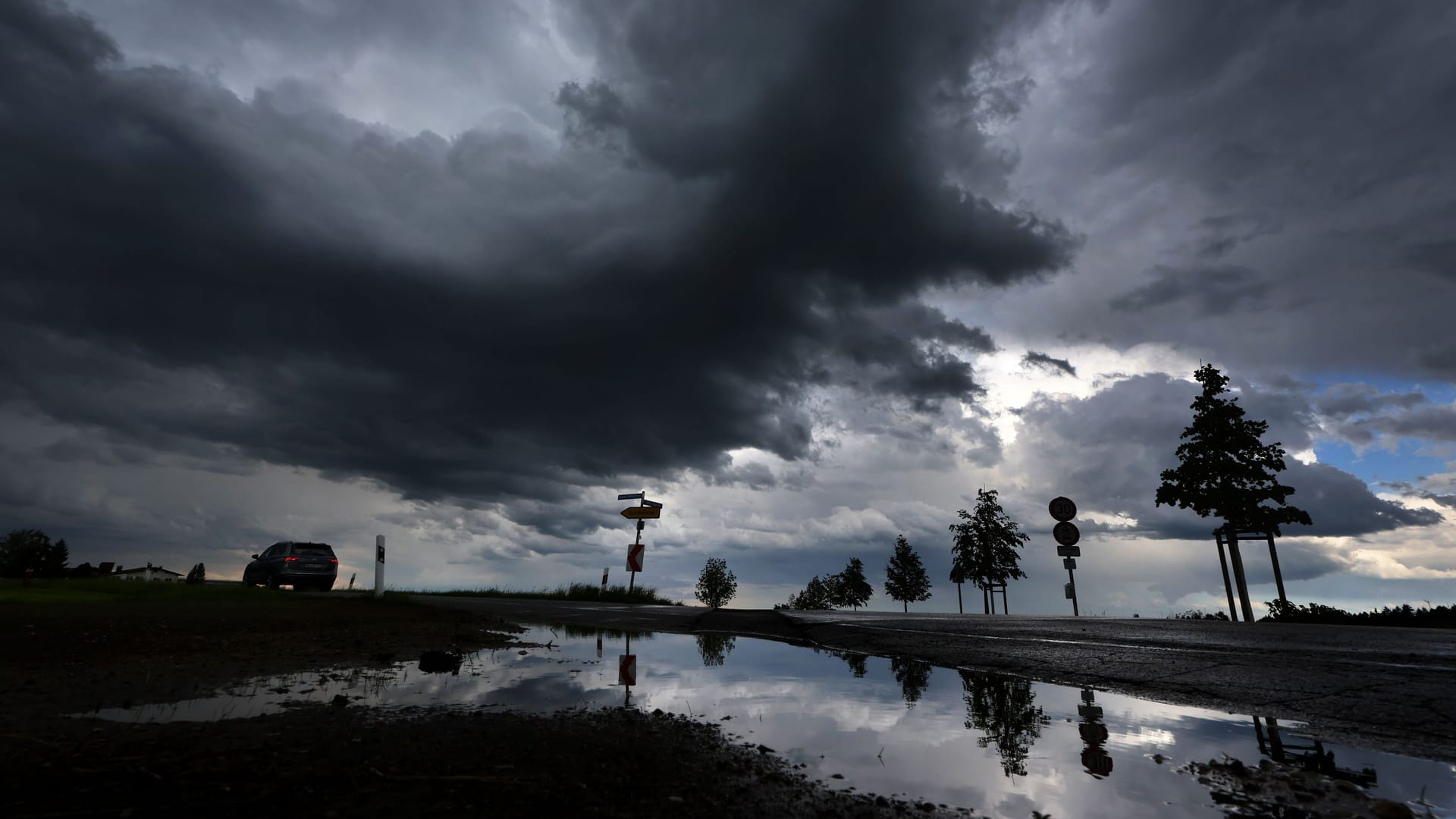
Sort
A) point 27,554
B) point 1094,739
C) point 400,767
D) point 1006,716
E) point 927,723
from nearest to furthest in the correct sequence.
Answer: point 400,767
point 1094,739
point 927,723
point 1006,716
point 27,554

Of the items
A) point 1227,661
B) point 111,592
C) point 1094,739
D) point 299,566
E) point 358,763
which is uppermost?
point 299,566

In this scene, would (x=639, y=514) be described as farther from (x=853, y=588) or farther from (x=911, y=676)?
(x=853, y=588)

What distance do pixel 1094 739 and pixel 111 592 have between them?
18298mm

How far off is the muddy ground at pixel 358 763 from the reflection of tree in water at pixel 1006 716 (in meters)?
1.10

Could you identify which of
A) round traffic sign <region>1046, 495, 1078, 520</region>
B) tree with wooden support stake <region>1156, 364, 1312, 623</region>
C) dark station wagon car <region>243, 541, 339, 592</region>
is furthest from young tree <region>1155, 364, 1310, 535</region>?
dark station wagon car <region>243, 541, 339, 592</region>

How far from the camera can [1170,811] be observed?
8.93 ft

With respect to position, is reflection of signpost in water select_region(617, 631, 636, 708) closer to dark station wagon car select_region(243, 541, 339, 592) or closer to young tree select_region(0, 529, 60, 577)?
dark station wagon car select_region(243, 541, 339, 592)

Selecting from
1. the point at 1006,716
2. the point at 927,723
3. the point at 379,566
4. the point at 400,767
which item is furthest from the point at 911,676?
the point at 379,566

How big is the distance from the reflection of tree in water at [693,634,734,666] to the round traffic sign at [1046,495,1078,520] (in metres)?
13.4

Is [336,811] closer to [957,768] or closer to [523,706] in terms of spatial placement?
[523,706]

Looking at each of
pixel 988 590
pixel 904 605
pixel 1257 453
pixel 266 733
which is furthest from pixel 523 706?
pixel 904 605

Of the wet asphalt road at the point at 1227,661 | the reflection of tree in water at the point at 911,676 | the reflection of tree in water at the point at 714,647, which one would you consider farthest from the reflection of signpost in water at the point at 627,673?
the wet asphalt road at the point at 1227,661

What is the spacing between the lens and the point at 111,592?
1407cm

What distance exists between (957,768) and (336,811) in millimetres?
2774
